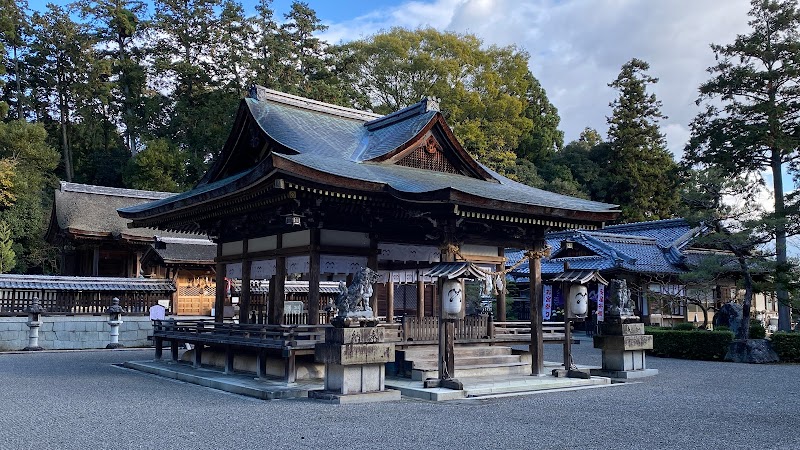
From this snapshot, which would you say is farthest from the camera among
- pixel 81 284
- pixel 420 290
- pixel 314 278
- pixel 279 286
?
pixel 81 284

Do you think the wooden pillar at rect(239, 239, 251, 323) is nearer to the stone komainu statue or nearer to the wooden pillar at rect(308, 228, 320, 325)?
the wooden pillar at rect(308, 228, 320, 325)

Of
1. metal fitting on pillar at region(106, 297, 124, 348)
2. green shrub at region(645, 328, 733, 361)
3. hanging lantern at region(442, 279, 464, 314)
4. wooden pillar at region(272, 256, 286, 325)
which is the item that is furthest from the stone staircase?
metal fitting on pillar at region(106, 297, 124, 348)

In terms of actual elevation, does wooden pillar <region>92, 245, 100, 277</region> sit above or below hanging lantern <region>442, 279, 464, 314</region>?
above

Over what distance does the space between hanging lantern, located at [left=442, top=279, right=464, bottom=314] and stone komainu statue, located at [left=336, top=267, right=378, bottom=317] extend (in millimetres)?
1530

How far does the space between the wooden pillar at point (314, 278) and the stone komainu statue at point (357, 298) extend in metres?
1.73

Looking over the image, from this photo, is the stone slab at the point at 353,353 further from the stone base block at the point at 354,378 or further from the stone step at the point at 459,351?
the stone step at the point at 459,351

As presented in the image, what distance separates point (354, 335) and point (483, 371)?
3963 mm

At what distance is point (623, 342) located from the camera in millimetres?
14656

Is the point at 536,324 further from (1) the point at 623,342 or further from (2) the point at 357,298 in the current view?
(2) the point at 357,298

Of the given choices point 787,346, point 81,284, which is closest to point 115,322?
point 81,284

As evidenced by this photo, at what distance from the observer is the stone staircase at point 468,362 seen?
1310 cm

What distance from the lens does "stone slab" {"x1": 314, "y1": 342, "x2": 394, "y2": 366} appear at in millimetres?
10695

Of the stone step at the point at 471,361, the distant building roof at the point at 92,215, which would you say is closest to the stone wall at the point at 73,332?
the distant building roof at the point at 92,215

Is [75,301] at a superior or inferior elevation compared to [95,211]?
inferior
